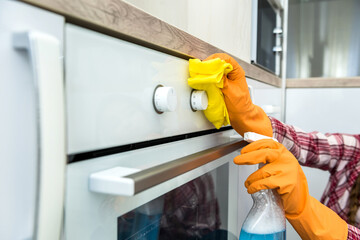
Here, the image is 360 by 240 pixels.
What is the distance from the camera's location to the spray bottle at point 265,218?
0.61 m

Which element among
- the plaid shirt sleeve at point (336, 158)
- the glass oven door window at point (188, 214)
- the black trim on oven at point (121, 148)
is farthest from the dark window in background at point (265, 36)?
the black trim on oven at point (121, 148)

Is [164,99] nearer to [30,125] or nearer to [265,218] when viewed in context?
[30,125]

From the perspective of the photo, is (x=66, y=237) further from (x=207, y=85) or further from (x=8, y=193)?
(x=207, y=85)

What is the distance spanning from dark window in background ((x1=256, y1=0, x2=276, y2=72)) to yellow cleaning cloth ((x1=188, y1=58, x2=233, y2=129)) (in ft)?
1.62

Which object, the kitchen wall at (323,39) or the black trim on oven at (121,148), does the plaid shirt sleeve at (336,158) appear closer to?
the black trim on oven at (121,148)

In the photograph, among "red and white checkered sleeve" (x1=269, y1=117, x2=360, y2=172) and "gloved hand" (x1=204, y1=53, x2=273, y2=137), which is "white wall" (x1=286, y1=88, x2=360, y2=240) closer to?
"red and white checkered sleeve" (x1=269, y1=117, x2=360, y2=172)

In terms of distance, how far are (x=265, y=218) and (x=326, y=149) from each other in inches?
25.3

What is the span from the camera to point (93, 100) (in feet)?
1.10

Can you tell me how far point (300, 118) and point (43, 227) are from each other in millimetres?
1573

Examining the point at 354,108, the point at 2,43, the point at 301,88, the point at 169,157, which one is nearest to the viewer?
the point at 2,43

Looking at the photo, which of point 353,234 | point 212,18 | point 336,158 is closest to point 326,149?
point 336,158

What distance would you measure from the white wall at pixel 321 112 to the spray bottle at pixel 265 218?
940 millimetres

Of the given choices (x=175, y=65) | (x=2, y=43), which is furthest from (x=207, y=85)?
(x=2, y=43)

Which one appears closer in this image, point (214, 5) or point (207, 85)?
point (207, 85)
